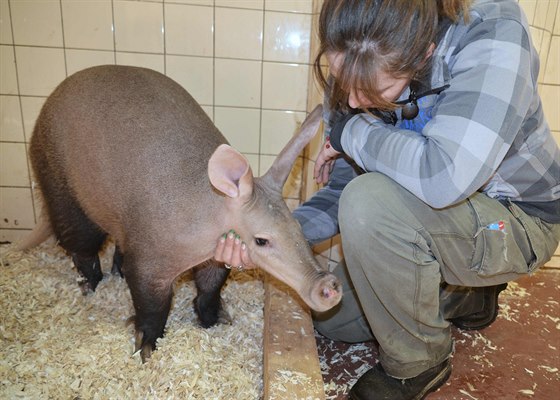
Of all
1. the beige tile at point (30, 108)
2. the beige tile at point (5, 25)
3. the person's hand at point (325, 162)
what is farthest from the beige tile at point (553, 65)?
the beige tile at point (5, 25)

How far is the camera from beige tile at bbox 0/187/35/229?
373 centimetres

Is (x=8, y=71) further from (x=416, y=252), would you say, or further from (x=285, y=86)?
(x=416, y=252)

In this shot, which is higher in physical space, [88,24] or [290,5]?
[290,5]

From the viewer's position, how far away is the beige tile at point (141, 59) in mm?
3464

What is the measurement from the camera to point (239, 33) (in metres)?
3.48

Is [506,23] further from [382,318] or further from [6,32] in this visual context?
[6,32]

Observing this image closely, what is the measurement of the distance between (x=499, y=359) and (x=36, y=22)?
383 centimetres

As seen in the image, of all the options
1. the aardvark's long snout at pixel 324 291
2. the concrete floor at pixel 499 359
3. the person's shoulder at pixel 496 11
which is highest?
the person's shoulder at pixel 496 11

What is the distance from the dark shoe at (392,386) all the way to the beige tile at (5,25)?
3393 millimetres

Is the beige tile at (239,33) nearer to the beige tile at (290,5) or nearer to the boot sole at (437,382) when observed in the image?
the beige tile at (290,5)

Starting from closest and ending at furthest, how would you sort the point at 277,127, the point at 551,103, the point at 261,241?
the point at 261,241
the point at 551,103
the point at 277,127

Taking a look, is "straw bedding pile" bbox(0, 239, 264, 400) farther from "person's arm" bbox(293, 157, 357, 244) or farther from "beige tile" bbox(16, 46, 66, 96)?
"beige tile" bbox(16, 46, 66, 96)

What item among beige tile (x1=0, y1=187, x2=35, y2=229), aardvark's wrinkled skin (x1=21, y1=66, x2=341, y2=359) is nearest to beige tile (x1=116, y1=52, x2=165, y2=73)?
aardvark's wrinkled skin (x1=21, y1=66, x2=341, y2=359)

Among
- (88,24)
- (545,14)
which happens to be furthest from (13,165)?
(545,14)
